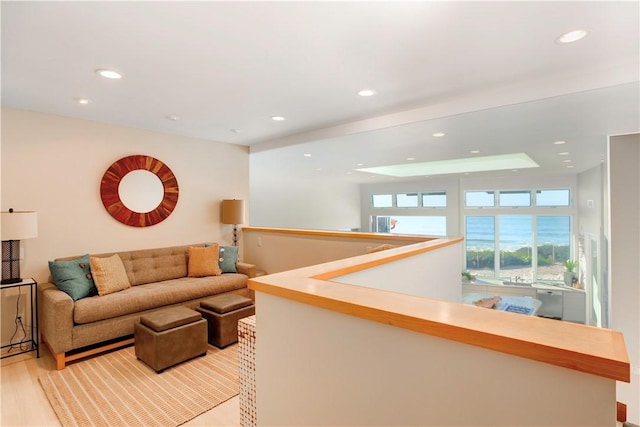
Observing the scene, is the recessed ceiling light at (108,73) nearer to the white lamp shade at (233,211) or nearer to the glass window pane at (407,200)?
the white lamp shade at (233,211)

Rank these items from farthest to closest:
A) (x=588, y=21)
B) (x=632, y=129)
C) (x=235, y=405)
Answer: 1. (x=632, y=129)
2. (x=235, y=405)
3. (x=588, y=21)

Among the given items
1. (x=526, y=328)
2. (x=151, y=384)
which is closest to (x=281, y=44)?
(x=526, y=328)

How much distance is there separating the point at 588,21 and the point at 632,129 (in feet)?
9.84

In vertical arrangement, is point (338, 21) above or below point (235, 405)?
above

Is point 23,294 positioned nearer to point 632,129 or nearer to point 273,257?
point 273,257

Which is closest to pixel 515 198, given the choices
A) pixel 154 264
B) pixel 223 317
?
pixel 223 317

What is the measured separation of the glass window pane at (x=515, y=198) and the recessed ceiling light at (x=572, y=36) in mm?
8270

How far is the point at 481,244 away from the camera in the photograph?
32.3 feet

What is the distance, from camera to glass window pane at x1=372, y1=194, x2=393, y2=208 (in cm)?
1130

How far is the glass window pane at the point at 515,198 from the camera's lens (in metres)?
9.16

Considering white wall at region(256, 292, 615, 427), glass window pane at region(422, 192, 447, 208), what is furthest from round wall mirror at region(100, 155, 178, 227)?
glass window pane at region(422, 192, 447, 208)

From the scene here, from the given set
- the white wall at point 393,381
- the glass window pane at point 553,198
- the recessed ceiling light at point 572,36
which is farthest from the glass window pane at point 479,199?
the white wall at point 393,381

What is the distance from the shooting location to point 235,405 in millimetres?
2297

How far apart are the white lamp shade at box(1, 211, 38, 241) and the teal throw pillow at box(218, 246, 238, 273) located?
1.98m
